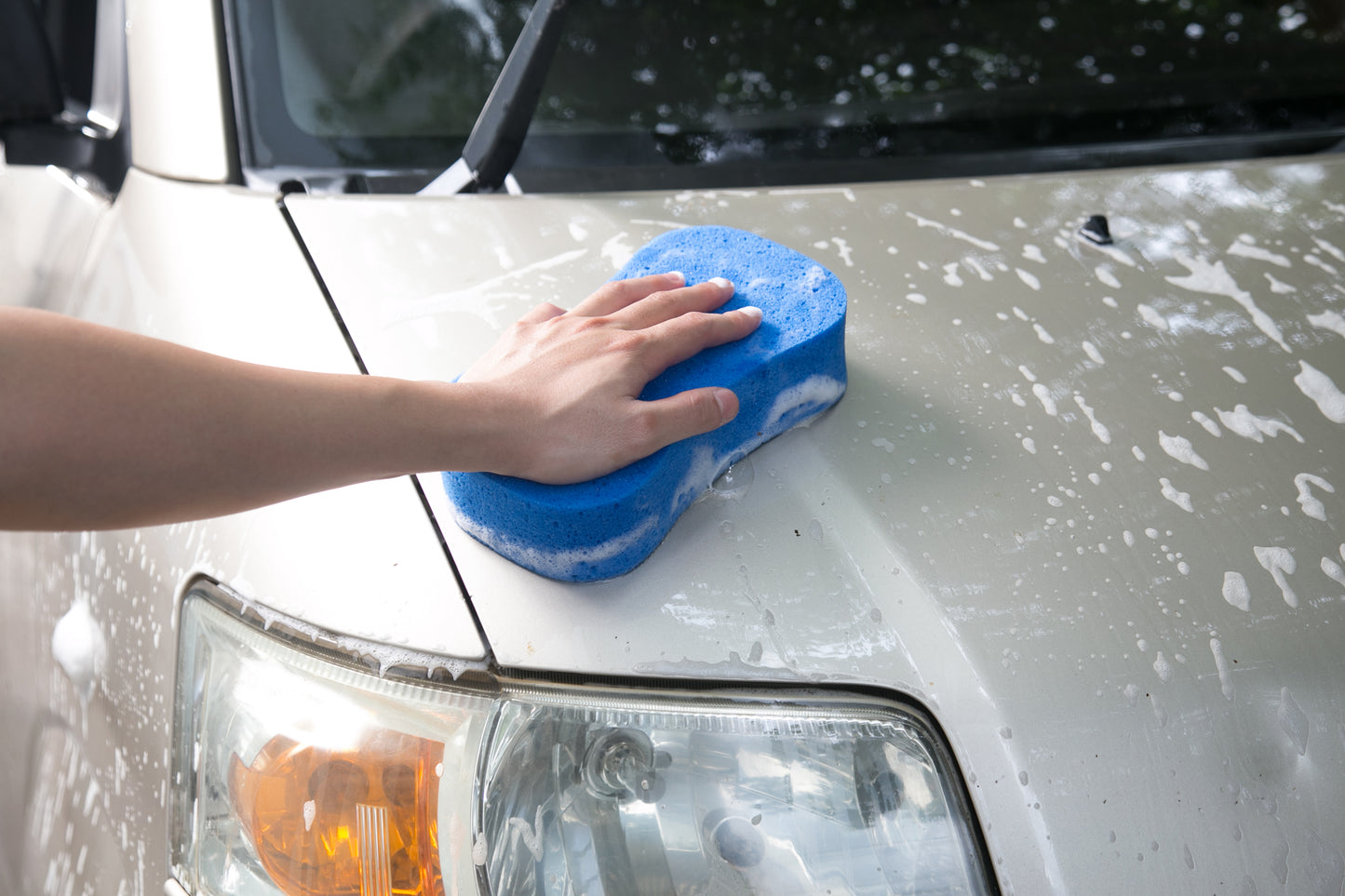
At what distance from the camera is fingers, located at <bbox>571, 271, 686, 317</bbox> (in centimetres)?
106

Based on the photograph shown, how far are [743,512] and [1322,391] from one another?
0.69 meters

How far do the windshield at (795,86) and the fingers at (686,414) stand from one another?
49 centimetres

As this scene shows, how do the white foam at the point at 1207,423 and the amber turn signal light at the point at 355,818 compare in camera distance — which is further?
the white foam at the point at 1207,423

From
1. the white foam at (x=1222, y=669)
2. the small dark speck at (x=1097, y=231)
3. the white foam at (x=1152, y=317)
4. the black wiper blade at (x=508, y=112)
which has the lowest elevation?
the white foam at (x=1222, y=669)

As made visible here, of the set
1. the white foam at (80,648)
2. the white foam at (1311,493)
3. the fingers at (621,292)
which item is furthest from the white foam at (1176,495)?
the white foam at (80,648)

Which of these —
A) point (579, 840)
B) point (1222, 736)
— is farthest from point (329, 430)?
point (1222, 736)

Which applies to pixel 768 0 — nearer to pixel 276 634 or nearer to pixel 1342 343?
pixel 1342 343

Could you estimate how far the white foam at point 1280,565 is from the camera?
915 millimetres

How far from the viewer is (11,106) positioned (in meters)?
1.47

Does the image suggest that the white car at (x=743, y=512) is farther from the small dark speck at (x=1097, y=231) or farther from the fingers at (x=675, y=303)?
the fingers at (x=675, y=303)

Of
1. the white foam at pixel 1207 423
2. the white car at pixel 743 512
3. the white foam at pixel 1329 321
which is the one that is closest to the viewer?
the white car at pixel 743 512

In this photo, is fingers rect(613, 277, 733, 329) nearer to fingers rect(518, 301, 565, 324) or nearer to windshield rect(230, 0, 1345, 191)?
fingers rect(518, 301, 565, 324)

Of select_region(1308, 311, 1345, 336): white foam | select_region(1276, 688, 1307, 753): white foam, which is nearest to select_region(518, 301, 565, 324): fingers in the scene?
select_region(1276, 688, 1307, 753): white foam

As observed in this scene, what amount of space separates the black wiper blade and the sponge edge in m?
0.26
